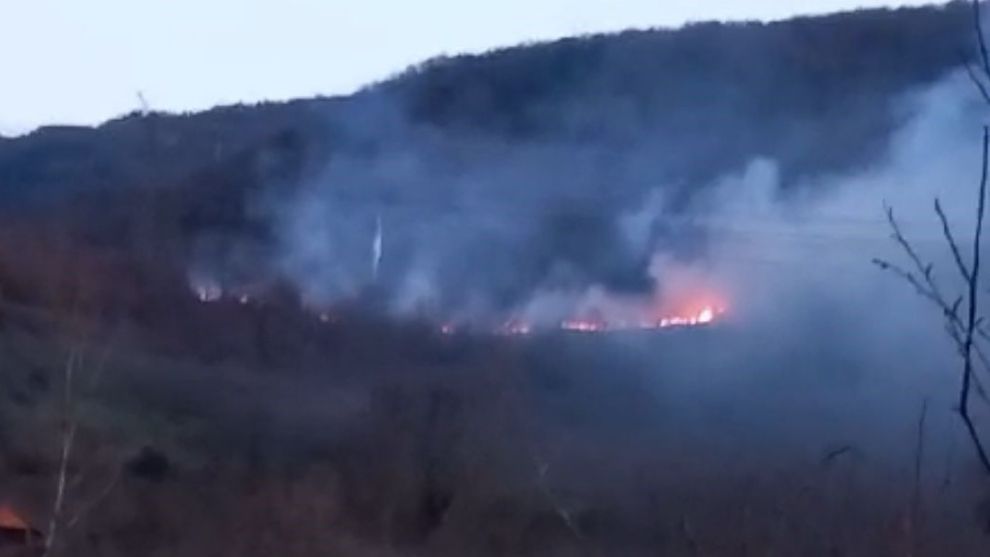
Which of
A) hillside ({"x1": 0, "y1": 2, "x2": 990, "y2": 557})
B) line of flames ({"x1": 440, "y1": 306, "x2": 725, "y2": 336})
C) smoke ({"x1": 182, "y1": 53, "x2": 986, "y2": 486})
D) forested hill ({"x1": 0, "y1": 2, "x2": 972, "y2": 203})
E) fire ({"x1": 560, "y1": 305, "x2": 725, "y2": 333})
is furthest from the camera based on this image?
forested hill ({"x1": 0, "y1": 2, "x2": 972, "y2": 203})

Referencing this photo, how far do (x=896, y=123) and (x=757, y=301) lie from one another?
11333 millimetres

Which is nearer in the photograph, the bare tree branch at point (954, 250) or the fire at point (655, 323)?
the bare tree branch at point (954, 250)

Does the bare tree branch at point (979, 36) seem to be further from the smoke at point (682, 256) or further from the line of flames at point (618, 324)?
the line of flames at point (618, 324)

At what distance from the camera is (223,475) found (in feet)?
69.7

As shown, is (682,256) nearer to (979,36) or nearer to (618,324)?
(618,324)

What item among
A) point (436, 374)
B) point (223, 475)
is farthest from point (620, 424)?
point (223, 475)

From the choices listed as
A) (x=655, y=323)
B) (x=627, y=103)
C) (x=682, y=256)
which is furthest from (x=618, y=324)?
(x=627, y=103)

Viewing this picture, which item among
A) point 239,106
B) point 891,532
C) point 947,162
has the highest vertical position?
point 239,106

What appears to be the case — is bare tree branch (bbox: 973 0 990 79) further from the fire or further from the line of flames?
the fire

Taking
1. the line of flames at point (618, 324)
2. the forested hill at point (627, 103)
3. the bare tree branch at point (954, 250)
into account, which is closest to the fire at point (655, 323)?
the line of flames at point (618, 324)

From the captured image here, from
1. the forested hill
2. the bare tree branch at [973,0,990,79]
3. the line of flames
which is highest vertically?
the forested hill

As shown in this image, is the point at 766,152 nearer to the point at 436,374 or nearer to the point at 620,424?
the point at 620,424

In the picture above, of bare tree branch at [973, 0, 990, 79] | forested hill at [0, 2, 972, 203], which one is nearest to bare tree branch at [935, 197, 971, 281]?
bare tree branch at [973, 0, 990, 79]

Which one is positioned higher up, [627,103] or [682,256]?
[627,103]
